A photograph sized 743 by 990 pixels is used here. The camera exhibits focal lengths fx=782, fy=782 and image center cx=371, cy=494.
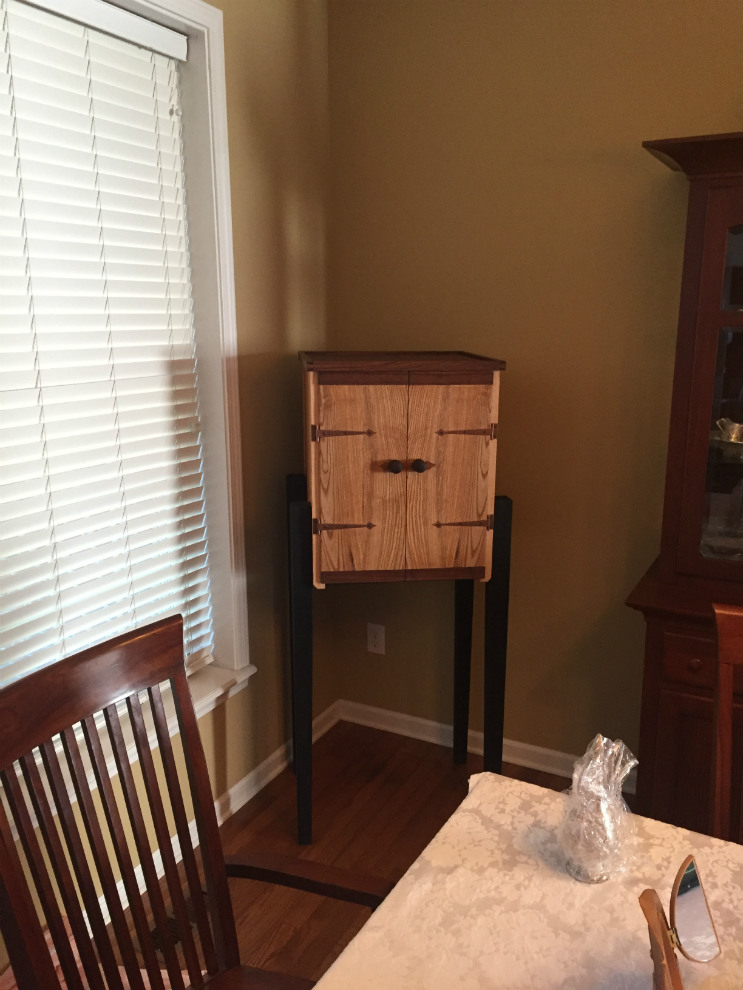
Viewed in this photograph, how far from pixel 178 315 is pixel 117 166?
388mm

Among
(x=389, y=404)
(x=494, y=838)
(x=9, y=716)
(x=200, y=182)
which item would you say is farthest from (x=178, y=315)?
(x=494, y=838)

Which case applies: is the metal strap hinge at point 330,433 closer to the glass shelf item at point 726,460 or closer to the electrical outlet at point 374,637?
the glass shelf item at point 726,460

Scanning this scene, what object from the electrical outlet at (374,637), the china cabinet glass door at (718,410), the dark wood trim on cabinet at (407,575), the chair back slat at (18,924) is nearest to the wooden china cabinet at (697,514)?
the china cabinet glass door at (718,410)

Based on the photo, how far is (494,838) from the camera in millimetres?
1117

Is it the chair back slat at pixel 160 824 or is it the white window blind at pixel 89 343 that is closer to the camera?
the chair back slat at pixel 160 824

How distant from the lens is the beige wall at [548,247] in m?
2.05

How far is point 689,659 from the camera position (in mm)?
1870

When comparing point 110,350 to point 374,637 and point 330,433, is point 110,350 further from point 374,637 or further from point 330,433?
point 374,637

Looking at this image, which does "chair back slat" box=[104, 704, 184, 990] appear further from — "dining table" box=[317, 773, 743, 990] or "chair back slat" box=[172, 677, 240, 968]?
"dining table" box=[317, 773, 743, 990]

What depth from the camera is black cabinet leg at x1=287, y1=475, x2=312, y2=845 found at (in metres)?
1.99

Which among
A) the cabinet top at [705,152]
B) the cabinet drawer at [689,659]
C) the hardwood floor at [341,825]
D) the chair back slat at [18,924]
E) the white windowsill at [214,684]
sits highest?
the cabinet top at [705,152]

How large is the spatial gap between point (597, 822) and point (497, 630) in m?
1.13

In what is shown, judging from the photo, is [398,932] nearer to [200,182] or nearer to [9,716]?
[9,716]

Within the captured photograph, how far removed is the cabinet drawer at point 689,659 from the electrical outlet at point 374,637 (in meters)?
1.07
